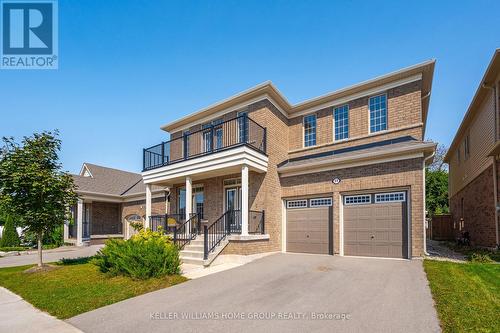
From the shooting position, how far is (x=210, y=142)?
13.1m

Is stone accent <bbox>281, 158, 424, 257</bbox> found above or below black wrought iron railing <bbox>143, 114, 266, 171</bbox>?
below

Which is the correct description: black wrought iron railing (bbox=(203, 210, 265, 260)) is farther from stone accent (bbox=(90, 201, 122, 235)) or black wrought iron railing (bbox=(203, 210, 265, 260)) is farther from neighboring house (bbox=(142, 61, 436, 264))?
stone accent (bbox=(90, 201, 122, 235))

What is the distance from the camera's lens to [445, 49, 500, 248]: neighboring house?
11.0 metres

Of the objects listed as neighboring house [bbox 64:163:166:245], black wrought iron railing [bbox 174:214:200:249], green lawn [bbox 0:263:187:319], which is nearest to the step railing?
black wrought iron railing [bbox 174:214:200:249]

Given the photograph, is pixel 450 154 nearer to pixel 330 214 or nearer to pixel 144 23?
pixel 330 214

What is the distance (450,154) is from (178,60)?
20.1 metres

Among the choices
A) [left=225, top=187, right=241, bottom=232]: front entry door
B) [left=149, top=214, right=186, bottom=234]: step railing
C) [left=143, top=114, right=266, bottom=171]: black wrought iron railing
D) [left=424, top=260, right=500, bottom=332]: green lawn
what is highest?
[left=143, top=114, right=266, bottom=171]: black wrought iron railing

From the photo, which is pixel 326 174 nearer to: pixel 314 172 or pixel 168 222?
pixel 314 172

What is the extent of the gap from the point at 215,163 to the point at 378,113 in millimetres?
7077

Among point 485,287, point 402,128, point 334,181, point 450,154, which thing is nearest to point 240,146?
point 334,181

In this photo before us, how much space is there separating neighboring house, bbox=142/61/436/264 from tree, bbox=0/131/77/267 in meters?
4.33

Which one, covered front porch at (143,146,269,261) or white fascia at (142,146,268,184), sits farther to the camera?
white fascia at (142,146,268,184)

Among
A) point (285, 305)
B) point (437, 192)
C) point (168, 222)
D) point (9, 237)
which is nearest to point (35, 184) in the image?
point (168, 222)

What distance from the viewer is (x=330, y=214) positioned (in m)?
11.9
